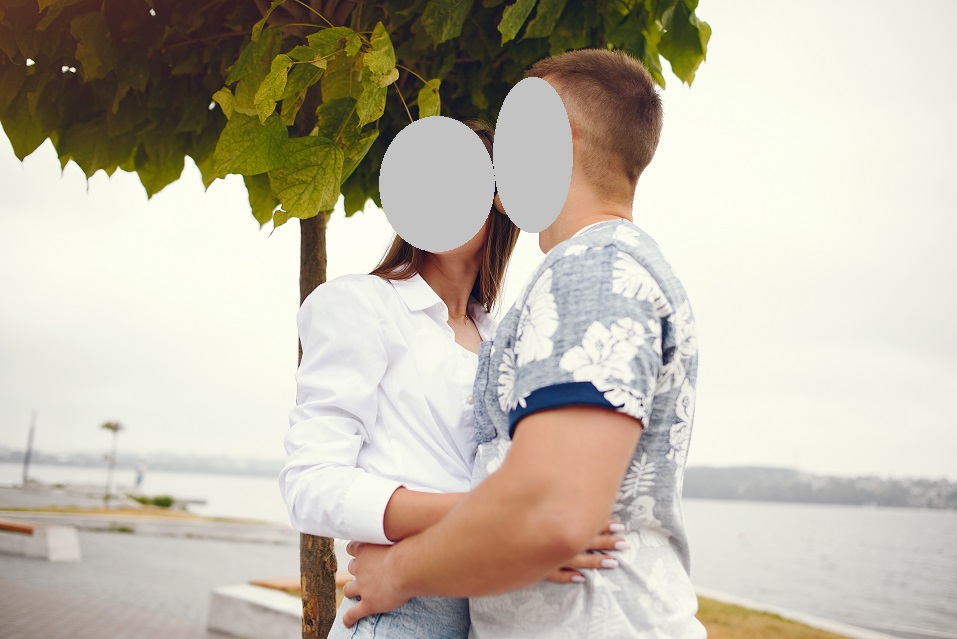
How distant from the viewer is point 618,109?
1.39m

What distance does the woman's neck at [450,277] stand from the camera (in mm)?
2033

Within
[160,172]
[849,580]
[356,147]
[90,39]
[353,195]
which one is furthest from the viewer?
[849,580]

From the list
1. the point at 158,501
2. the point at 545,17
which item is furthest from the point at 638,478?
the point at 158,501

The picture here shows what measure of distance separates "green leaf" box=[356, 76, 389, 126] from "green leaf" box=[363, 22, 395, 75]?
3 centimetres

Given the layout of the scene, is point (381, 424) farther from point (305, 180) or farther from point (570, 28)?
point (570, 28)

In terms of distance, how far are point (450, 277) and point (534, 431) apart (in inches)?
40.8

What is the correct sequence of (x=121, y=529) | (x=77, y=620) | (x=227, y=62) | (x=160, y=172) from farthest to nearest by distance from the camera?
(x=121, y=529), (x=77, y=620), (x=160, y=172), (x=227, y=62)

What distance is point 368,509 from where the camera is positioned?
4.68 ft

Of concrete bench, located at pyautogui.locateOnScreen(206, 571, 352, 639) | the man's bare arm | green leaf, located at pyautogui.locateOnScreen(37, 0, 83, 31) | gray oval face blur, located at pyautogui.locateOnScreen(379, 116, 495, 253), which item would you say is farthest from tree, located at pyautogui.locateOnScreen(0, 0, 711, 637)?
concrete bench, located at pyautogui.locateOnScreen(206, 571, 352, 639)

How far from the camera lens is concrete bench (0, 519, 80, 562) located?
533 inches

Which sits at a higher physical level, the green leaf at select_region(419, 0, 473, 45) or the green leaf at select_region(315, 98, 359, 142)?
the green leaf at select_region(419, 0, 473, 45)

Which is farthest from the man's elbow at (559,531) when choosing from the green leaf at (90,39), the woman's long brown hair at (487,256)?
the green leaf at (90,39)

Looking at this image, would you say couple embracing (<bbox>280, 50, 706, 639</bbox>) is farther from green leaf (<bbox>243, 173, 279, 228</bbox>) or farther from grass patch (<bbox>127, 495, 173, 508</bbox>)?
grass patch (<bbox>127, 495, 173, 508</bbox>)

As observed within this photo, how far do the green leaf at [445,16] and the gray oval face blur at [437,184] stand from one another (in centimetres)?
73
